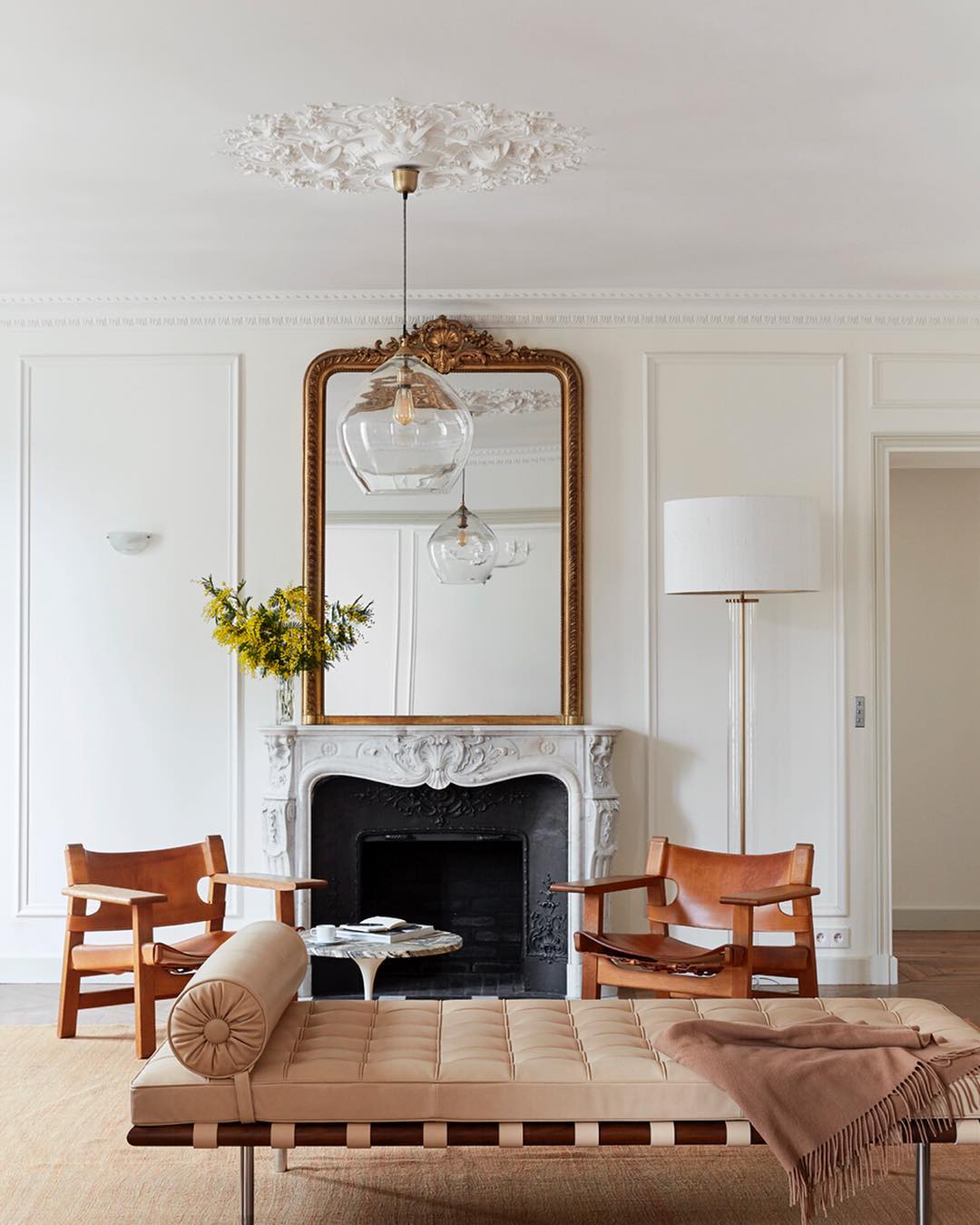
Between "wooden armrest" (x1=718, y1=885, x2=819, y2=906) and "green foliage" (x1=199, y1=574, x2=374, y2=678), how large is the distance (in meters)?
2.01

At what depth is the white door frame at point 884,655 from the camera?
538 centimetres

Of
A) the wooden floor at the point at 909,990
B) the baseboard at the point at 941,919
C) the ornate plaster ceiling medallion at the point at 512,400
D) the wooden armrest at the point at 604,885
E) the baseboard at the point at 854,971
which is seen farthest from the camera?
the baseboard at the point at 941,919

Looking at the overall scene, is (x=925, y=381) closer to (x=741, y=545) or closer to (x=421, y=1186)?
(x=741, y=545)

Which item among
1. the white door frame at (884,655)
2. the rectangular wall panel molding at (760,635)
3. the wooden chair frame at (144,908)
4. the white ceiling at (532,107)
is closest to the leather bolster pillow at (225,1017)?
the wooden chair frame at (144,908)

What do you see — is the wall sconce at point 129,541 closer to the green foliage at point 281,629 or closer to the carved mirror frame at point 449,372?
the green foliage at point 281,629

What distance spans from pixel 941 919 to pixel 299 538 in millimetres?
3857

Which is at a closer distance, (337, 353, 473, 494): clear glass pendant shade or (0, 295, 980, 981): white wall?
(337, 353, 473, 494): clear glass pendant shade

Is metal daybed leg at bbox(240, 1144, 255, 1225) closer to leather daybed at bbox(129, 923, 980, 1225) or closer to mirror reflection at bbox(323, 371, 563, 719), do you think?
leather daybed at bbox(129, 923, 980, 1225)

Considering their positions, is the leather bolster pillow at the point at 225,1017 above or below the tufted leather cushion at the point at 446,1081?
above

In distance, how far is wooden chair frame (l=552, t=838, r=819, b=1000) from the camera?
396 centimetres

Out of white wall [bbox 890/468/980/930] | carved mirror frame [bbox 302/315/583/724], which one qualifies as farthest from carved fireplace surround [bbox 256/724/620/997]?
white wall [bbox 890/468/980/930]

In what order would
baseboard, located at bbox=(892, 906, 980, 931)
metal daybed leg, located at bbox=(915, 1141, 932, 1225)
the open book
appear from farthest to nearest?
baseboard, located at bbox=(892, 906, 980, 931) → the open book → metal daybed leg, located at bbox=(915, 1141, 932, 1225)

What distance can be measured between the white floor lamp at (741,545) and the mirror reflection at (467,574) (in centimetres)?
80

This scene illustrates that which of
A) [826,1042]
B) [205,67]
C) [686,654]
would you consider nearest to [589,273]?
[686,654]
